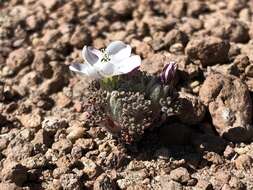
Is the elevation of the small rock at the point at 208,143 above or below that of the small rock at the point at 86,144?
below

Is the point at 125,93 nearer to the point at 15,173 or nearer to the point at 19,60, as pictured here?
the point at 15,173

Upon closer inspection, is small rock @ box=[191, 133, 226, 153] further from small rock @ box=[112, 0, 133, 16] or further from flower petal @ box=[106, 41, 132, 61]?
small rock @ box=[112, 0, 133, 16]

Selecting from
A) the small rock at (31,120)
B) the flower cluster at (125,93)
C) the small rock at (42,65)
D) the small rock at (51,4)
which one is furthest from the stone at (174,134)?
the small rock at (51,4)

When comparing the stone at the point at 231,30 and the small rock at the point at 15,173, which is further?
the stone at the point at 231,30

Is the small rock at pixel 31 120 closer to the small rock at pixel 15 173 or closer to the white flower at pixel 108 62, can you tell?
the small rock at pixel 15 173

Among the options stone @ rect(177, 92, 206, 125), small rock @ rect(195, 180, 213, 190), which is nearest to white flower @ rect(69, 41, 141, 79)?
stone @ rect(177, 92, 206, 125)

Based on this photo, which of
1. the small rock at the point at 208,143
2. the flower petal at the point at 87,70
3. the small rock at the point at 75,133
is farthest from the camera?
the small rock at the point at 75,133

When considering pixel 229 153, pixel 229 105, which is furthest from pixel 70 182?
pixel 229 105
